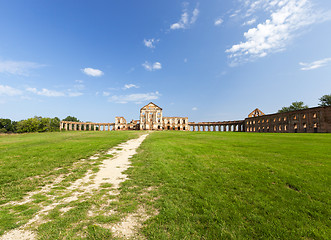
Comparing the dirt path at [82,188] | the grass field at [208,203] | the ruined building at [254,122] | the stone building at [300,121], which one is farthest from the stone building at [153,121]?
the grass field at [208,203]

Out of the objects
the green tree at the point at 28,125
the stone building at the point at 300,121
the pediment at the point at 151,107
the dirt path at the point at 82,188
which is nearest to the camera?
the dirt path at the point at 82,188

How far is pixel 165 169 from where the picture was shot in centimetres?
836

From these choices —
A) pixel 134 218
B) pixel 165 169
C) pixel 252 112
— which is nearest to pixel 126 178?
pixel 165 169

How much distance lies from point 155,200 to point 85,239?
2.42 meters

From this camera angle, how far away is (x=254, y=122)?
220ft

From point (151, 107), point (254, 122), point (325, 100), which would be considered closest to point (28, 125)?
point (151, 107)

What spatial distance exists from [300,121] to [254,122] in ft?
66.8

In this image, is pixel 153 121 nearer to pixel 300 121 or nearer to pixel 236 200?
pixel 300 121

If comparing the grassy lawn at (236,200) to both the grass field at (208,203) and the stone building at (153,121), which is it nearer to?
the grass field at (208,203)

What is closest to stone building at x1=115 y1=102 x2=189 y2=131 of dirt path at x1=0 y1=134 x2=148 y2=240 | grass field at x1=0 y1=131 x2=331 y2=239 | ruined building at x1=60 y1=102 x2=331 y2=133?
ruined building at x1=60 y1=102 x2=331 y2=133

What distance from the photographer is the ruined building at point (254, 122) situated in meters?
42.9

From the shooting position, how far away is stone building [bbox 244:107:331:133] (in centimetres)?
4150

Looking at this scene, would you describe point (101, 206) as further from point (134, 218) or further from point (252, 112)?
point (252, 112)

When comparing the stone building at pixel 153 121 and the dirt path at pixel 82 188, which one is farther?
the stone building at pixel 153 121
